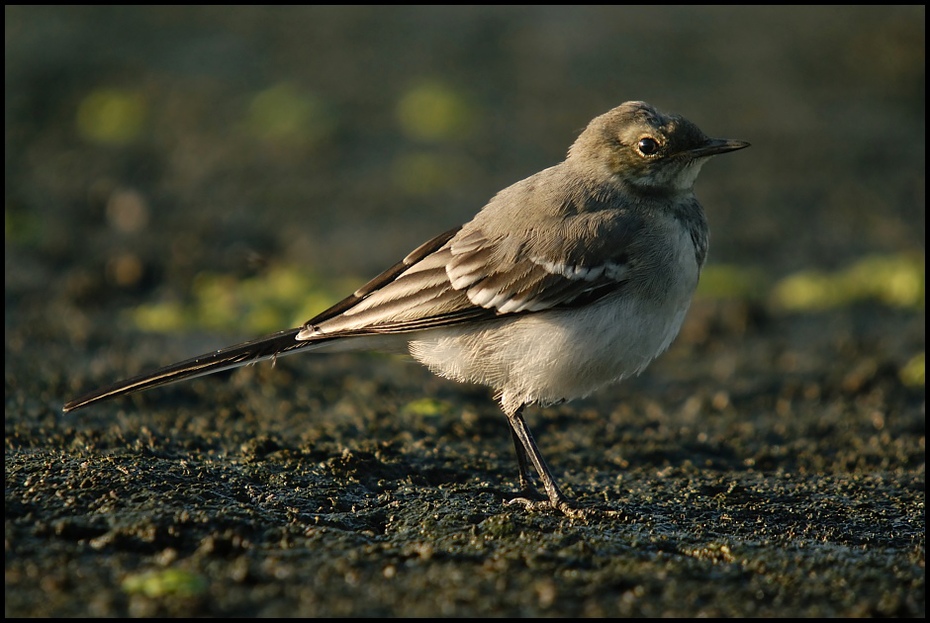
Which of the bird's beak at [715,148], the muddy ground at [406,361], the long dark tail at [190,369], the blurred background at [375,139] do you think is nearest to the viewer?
the muddy ground at [406,361]

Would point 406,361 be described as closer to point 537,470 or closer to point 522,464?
point 522,464

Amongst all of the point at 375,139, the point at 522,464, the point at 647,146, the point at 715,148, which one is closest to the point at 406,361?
the point at 522,464

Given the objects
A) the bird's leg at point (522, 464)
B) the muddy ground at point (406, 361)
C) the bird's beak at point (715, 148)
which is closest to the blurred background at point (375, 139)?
the muddy ground at point (406, 361)

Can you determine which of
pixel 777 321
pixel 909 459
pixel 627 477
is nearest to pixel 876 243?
pixel 777 321

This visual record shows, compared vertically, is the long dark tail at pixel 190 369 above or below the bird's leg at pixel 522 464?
above

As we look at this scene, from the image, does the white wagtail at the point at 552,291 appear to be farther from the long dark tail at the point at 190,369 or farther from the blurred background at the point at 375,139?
the blurred background at the point at 375,139

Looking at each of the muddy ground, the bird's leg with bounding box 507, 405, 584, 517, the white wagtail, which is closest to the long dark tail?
the white wagtail

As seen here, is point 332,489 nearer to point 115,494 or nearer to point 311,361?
point 115,494
